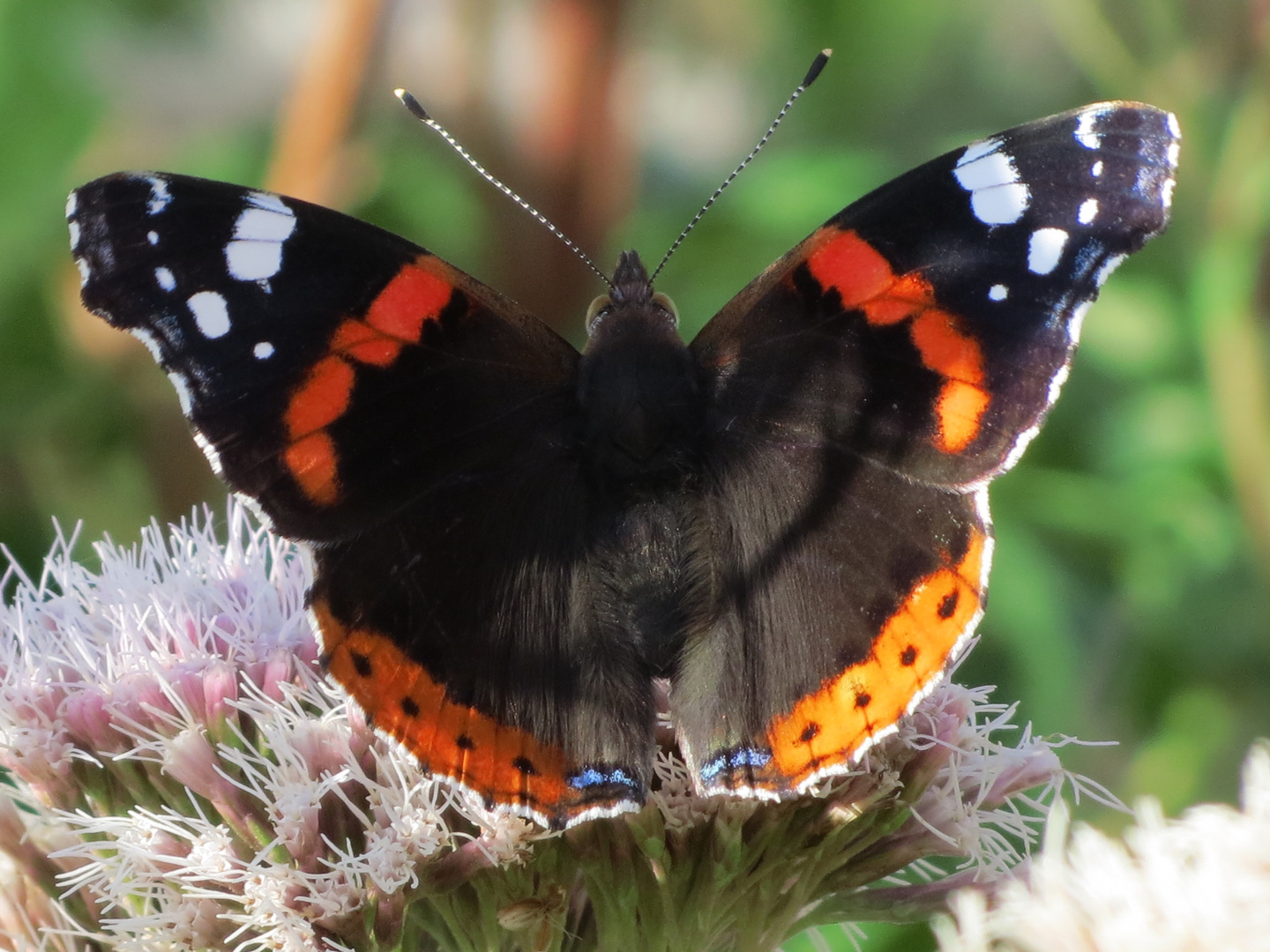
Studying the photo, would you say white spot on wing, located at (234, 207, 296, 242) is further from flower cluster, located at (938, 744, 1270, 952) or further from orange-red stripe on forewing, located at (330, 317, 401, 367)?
flower cluster, located at (938, 744, 1270, 952)

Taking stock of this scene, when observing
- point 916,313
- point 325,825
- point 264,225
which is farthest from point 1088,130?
point 325,825

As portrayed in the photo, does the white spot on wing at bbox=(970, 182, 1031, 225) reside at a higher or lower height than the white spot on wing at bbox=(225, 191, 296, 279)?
higher

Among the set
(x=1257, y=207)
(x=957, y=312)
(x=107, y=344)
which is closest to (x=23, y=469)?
(x=107, y=344)

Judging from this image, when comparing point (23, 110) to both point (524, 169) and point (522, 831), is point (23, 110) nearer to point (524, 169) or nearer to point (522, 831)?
point (524, 169)

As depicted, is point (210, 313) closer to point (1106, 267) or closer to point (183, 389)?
point (183, 389)

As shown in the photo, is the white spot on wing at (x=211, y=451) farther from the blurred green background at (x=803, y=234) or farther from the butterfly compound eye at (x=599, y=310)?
the blurred green background at (x=803, y=234)

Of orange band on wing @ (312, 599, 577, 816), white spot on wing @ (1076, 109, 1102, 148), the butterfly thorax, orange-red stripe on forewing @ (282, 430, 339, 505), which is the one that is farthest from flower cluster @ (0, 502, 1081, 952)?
white spot on wing @ (1076, 109, 1102, 148)

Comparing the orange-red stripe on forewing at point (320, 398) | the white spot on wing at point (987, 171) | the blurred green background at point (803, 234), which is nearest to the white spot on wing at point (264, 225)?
the orange-red stripe on forewing at point (320, 398)
